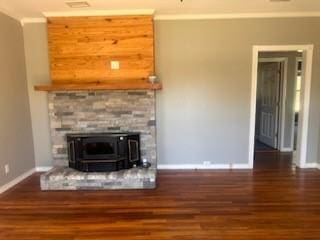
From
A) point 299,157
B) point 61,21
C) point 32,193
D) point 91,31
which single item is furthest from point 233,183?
point 61,21

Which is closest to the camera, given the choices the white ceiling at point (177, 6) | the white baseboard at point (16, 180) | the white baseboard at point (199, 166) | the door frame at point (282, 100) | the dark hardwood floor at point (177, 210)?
the dark hardwood floor at point (177, 210)

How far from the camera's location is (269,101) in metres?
6.55

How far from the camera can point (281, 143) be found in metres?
6.08

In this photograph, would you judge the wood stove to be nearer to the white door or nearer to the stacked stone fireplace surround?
the stacked stone fireplace surround

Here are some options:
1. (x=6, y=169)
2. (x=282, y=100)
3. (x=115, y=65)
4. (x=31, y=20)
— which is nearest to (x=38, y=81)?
(x=31, y=20)

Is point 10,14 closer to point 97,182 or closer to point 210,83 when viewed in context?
point 97,182

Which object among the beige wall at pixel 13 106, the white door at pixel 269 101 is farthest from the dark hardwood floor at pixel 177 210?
the white door at pixel 269 101

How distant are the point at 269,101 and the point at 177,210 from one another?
14.6 ft

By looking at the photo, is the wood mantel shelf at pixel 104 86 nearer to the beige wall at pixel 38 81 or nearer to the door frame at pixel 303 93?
the beige wall at pixel 38 81

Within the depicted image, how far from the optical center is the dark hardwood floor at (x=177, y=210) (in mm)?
2701

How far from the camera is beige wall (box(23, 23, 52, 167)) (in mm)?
4484

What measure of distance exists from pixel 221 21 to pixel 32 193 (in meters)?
3.93

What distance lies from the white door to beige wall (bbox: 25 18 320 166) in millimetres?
1600

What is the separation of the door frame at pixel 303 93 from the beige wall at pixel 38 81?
11.5 feet
